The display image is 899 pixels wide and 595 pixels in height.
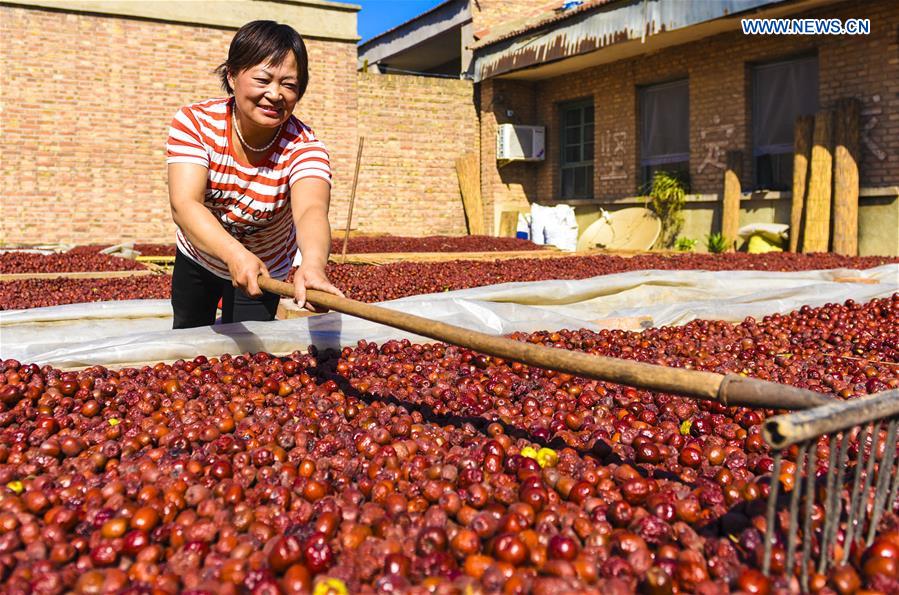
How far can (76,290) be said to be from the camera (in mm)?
5504

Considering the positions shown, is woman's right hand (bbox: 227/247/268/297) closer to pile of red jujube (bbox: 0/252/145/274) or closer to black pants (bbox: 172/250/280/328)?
black pants (bbox: 172/250/280/328)

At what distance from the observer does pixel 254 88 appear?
8.55 feet

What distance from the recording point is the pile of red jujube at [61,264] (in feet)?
23.1

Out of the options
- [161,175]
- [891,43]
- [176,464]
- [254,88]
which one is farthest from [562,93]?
[176,464]

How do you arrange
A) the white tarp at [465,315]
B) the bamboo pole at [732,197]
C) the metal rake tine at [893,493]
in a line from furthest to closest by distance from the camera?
1. the bamboo pole at [732,197]
2. the white tarp at [465,315]
3. the metal rake tine at [893,493]

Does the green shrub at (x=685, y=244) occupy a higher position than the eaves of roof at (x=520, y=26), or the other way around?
the eaves of roof at (x=520, y=26)

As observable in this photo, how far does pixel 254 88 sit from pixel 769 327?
3065 millimetres

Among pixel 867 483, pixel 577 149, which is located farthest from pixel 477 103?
pixel 867 483

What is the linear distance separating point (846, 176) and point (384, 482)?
10193mm

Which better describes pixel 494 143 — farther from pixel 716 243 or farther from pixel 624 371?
pixel 624 371

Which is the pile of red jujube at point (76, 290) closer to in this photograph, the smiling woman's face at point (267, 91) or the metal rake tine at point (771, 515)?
the smiling woman's face at point (267, 91)
